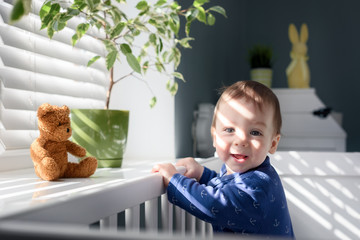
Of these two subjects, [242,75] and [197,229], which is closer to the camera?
[197,229]

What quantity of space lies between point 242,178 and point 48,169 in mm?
395

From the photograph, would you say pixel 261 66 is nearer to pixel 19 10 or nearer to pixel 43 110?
pixel 43 110

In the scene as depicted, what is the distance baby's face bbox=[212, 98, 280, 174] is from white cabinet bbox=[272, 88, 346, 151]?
5.39 feet

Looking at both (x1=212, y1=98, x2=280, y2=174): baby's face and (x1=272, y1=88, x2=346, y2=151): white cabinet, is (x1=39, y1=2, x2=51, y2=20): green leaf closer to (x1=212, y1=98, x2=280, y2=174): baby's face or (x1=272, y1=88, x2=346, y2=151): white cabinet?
(x1=212, y1=98, x2=280, y2=174): baby's face

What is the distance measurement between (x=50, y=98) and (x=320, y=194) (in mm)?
972

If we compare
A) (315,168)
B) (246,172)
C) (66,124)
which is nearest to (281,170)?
(315,168)

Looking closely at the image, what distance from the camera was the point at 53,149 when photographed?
769 millimetres

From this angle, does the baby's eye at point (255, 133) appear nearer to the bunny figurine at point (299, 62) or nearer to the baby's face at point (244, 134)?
the baby's face at point (244, 134)

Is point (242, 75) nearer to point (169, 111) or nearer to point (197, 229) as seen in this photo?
point (169, 111)

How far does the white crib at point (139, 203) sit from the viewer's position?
30 cm

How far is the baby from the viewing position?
31.1 inches

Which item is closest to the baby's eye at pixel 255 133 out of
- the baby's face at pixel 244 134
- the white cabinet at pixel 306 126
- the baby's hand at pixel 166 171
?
the baby's face at pixel 244 134

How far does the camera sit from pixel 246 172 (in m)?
0.90

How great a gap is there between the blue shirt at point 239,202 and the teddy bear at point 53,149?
0.19 metres
